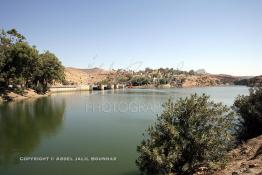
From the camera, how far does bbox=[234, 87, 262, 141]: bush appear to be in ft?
94.4

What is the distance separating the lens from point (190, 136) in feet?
63.6

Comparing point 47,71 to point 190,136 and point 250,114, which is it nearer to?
point 250,114

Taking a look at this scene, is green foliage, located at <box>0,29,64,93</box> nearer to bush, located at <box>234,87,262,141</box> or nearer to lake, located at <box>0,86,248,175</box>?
lake, located at <box>0,86,248,175</box>

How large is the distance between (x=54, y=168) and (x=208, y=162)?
13725 millimetres

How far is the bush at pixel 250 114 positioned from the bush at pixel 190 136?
9865 millimetres

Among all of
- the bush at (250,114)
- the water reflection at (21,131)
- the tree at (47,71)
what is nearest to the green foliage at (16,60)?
the tree at (47,71)

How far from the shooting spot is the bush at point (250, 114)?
28.8 metres

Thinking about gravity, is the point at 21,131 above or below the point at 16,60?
below

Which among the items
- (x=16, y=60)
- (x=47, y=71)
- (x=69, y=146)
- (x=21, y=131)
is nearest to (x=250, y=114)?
(x=69, y=146)

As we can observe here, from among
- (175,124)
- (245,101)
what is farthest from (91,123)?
(175,124)

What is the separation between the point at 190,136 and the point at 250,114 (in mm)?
13218

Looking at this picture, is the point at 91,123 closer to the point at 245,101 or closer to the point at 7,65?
the point at 245,101

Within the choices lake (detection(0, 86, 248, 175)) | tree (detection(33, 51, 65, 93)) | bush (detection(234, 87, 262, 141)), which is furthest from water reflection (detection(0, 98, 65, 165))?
tree (detection(33, 51, 65, 93))

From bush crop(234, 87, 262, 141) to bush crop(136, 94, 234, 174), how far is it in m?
9.87
